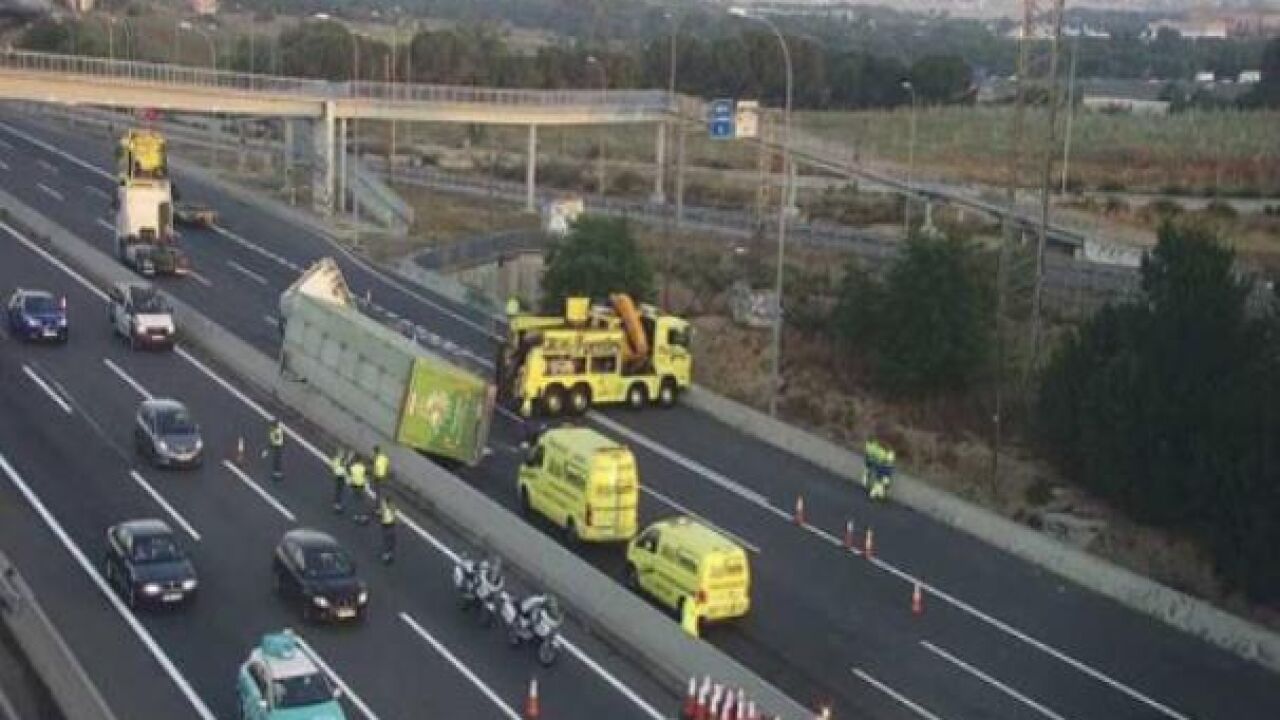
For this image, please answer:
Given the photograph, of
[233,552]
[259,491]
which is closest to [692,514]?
[259,491]

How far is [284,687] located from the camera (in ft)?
70.8

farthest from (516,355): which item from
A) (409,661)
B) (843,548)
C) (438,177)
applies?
(438,177)

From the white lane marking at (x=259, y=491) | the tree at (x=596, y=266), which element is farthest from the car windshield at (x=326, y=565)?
the tree at (x=596, y=266)

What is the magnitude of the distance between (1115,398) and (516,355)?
581 inches

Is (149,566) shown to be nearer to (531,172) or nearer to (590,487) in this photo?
(590,487)

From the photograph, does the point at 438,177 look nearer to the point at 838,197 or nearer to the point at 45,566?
the point at 838,197

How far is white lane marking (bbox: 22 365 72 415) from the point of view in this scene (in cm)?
3866

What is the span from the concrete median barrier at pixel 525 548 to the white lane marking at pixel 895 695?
2.54m

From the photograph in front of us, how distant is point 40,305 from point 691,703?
93.1ft

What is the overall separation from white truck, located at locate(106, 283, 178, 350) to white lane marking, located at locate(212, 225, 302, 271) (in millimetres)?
13771

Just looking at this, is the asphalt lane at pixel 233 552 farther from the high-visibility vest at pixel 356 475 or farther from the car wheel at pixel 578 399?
the car wheel at pixel 578 399

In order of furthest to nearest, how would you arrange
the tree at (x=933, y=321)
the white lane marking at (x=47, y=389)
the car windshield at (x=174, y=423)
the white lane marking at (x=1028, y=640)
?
the tree at (x=933, y=321)
the white lane marking at (x=47, y=389)
the car windshield at (x=174, y=423)
the white lane marking at (x=1028, y=640)

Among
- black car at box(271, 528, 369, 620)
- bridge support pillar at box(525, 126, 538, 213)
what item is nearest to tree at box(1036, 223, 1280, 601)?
black car at box(271, 528, 369, 620)

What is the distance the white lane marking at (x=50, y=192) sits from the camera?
70.4 metres
